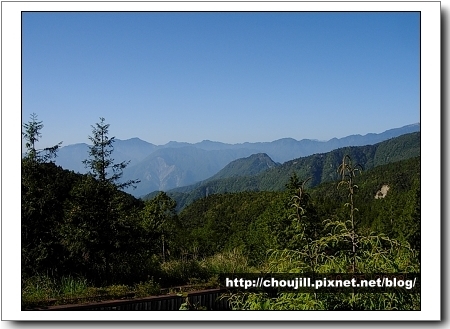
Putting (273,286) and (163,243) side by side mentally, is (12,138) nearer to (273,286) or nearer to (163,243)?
(163,243)

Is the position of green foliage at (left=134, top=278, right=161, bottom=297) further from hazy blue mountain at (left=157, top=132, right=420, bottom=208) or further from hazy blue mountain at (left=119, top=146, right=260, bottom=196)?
hazy blue mountain at (left=157, top=132, right=420, bottom=208)

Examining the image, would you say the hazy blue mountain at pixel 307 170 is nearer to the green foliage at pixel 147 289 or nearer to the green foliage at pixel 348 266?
the green foliage at pixel 348 266

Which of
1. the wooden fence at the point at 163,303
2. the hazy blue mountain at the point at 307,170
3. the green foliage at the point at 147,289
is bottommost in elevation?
the wooden fence at the point at 163,303
